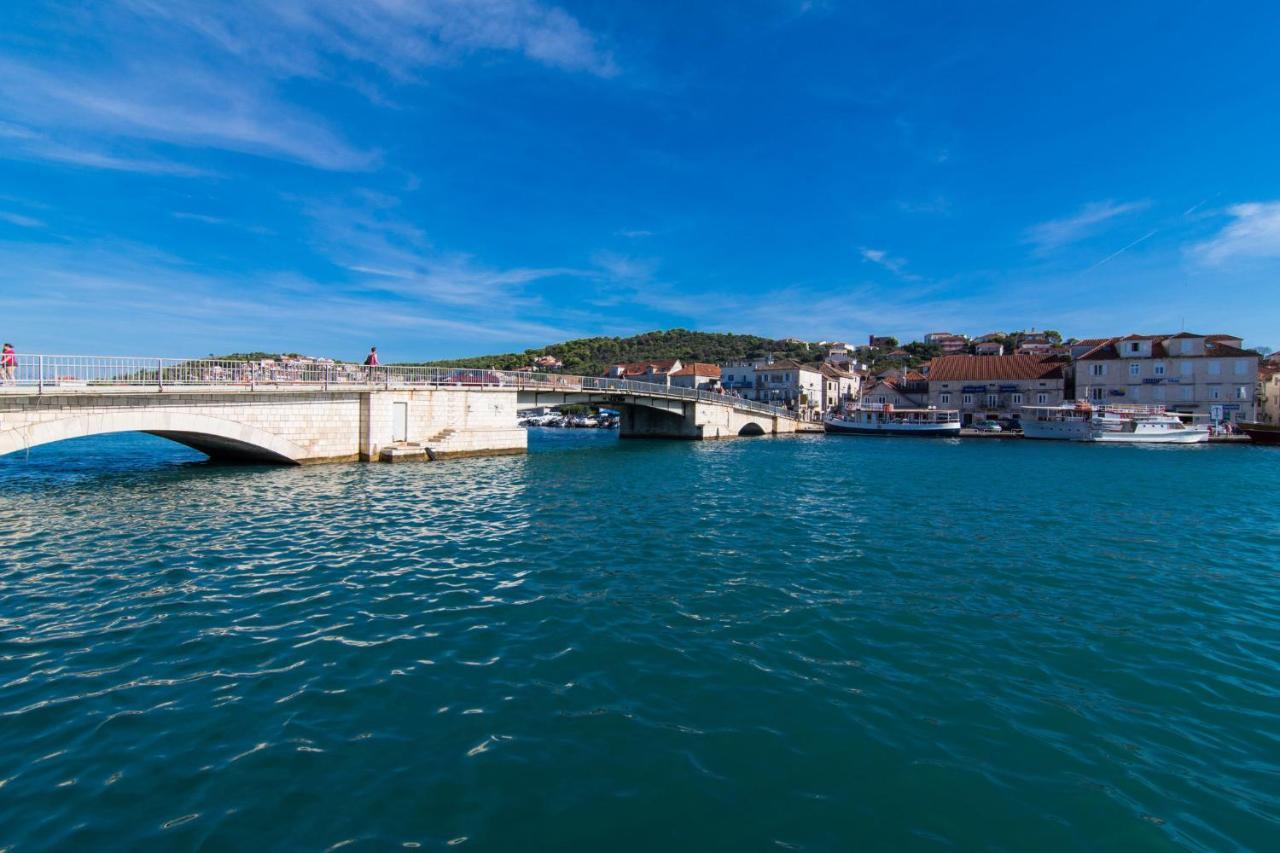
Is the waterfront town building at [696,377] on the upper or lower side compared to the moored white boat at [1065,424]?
upper

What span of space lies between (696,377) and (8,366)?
90.4m

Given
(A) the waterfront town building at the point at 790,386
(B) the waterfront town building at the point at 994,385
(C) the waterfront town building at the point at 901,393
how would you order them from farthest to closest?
(A) the waterfront town building at the point at 790,386 → (C) the waterfront town building at the point at 901,393 → (B) the waterfront town building at the point at 994,385

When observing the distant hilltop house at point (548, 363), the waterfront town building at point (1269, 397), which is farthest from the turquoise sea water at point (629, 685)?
the distant hilltop house at point (548, 363)

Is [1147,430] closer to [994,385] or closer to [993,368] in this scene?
[994,385]

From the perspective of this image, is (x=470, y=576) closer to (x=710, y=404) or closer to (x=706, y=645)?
(x=706, y=645)

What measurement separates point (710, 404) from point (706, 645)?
2233 inches

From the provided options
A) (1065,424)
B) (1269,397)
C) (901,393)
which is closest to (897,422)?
(1065,424)

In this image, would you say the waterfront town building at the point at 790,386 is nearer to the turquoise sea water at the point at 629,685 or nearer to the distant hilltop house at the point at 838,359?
the distant hilltop house at the point at 838,359

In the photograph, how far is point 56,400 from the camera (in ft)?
73.7

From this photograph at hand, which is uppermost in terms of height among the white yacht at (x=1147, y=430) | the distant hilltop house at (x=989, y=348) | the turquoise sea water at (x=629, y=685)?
the distant hilltop house at (x=989, y=348)

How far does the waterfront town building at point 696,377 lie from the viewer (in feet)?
351

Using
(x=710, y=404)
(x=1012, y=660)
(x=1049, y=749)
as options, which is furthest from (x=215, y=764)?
(x=710, y=404)

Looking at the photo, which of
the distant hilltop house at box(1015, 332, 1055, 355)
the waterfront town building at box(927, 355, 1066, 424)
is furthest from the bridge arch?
the distant hilltop house at box(1015, 332, 1055, 355)

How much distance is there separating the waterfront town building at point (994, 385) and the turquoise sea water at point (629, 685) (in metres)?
77.6
